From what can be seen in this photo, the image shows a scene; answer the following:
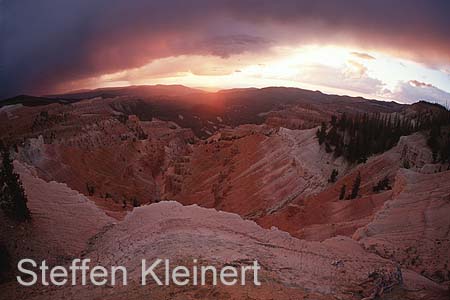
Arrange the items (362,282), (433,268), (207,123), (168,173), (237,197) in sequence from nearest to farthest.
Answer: (362,282) < (433,268) < (237,197) < (168,173) < (207,123)

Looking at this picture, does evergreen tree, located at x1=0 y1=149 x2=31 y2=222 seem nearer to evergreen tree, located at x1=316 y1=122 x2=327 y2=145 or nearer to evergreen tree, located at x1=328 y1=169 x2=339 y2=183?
evergreen tree, located at x1=328 y1=169 x2=339 y2=183

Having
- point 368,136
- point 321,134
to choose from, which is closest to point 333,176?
point 368,136

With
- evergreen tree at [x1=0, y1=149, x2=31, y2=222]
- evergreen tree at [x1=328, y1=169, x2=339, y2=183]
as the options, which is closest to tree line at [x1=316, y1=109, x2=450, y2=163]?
evergreen tree at [x1=328, y1=169, x2=339, y2=183]

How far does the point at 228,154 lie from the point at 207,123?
82.2m

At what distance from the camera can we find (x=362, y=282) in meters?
8.39

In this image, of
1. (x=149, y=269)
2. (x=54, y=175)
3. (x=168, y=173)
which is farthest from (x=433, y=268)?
(x=168, y=173)

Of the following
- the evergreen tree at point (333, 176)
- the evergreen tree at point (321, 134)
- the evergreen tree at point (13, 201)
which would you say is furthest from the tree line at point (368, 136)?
the evergreen tree at point (13, 201)

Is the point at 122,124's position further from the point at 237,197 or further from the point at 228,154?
the point at 237,197

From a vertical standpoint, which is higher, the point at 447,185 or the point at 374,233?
the point at 447,185

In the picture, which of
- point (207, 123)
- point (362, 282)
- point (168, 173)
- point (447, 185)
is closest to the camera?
point (362, 282)

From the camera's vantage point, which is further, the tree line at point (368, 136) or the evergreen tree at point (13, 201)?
the tree line at point (368, 136)

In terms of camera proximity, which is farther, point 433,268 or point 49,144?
point 49,144

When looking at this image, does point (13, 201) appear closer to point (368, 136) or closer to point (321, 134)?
point (368, 136)

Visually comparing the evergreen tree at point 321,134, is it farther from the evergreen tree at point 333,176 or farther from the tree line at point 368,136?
the evergreen tree at point 333,176
